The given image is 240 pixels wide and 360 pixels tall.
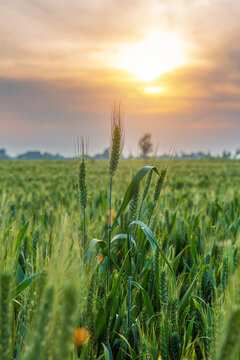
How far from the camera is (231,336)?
55 centimetres

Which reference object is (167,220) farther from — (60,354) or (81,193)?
(60,354)

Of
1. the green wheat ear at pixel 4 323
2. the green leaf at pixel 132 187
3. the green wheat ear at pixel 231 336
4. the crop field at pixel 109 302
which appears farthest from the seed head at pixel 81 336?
the green wheat ear at pixel 231 336

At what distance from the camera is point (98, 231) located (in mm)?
2229

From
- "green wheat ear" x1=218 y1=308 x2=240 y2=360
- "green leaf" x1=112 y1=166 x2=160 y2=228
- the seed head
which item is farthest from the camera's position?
"green leaf" x1=112 y1=166 x2=160 y2=228

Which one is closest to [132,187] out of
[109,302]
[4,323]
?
[109,302]

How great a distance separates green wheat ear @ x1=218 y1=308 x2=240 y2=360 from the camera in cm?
54

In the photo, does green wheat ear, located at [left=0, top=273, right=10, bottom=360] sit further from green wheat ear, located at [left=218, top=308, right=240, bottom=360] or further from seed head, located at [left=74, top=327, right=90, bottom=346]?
seed head, located at [left=74, top=327, right=90, bottom=346]

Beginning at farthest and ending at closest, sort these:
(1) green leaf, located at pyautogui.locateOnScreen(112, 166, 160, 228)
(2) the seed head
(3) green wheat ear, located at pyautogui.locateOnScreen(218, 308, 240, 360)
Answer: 1. (1) green leaf, located at pyautogui.locateOnScreen(112, 166, 160, 228)
2. (2) the seed head
3. (3) green wheat ear, located at pyautogui.locateOnScreen(218, 308, 240, 360)

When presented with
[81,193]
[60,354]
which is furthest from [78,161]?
[60,354]

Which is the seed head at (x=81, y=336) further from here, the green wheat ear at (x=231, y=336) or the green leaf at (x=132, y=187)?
the green wheat ear at (x=231, y=336)

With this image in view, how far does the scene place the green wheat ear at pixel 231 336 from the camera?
542 mm

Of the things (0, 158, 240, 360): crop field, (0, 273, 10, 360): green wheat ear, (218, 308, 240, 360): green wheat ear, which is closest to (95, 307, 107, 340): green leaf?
(0, 158, 240, 360): crop field

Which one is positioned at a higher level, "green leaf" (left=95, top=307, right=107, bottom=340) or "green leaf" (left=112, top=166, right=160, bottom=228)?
"green leaf" (left=112, top=166, right=160, bottom=228)

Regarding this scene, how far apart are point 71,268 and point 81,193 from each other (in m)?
0.73
